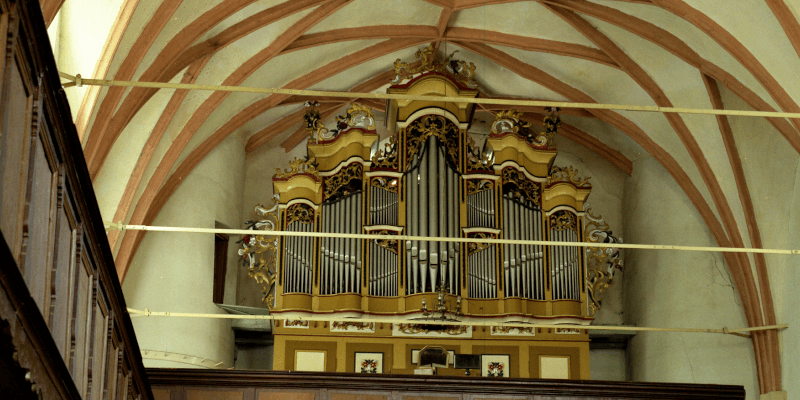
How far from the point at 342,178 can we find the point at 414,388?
344cm

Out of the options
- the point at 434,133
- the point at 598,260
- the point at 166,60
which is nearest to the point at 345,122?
the point at 434,133

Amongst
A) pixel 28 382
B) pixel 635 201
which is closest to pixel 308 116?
pixel 635 201

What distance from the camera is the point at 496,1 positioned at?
1401 cm

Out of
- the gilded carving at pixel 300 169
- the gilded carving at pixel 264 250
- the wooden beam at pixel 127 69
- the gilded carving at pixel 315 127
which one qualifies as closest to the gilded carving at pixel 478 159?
the gilded carving at pixel 315 127

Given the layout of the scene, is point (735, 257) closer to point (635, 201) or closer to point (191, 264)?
point (635, 201)

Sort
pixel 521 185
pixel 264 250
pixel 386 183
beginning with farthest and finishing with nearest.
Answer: pixel 521 185, pixel 386 183, pixel 264 250

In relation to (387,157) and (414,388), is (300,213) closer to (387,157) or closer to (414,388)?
(387,157)

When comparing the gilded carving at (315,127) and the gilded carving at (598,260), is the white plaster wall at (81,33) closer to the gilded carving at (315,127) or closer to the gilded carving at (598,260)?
the gilded carving at (315,127)

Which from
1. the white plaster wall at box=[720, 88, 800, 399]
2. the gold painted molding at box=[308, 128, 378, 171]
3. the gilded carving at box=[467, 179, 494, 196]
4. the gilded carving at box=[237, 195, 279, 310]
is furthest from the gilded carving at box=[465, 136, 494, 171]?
the white plaster wall at box=[720, 88, 800, 399]

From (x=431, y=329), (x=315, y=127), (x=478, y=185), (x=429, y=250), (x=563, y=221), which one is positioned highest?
(x=315, y=127)

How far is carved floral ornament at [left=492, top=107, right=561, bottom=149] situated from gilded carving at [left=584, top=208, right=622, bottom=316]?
1.18m

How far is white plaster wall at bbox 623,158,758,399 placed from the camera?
14.5 metres

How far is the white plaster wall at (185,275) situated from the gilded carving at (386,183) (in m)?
2.38

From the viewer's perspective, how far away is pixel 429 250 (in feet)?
47.0
